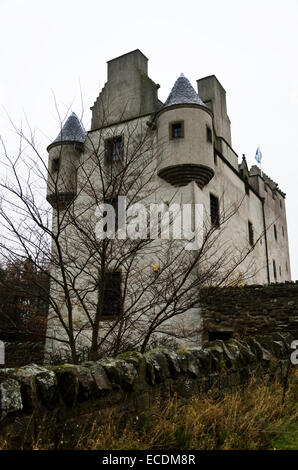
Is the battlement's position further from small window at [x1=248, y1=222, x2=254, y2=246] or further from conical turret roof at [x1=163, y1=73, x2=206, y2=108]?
conical turret roof at [x1=163, y1=73, x2=206, y2=108]

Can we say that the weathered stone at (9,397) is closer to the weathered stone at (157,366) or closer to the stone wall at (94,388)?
the stone wall at (94,388)

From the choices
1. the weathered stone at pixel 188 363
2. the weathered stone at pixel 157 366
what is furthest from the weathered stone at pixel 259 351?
the weathered stone at pixel 157 366

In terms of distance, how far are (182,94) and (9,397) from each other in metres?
15.5

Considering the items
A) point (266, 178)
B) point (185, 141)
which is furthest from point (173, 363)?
point (266, 178)

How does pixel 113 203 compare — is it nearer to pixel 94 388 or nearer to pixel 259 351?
pixel 259 351

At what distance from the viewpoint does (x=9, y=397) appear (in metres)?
2.80

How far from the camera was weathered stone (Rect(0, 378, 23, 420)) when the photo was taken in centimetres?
275

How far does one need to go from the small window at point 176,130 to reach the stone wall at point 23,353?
937cm

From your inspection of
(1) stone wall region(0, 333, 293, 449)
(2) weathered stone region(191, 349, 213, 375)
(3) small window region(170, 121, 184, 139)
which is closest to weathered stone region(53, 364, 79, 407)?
(1) stone wall region(0, 333, 293, 449)

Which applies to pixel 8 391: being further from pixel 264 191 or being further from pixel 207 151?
pixel 264 191

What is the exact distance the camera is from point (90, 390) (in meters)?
3.44

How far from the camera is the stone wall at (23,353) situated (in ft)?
47.0
